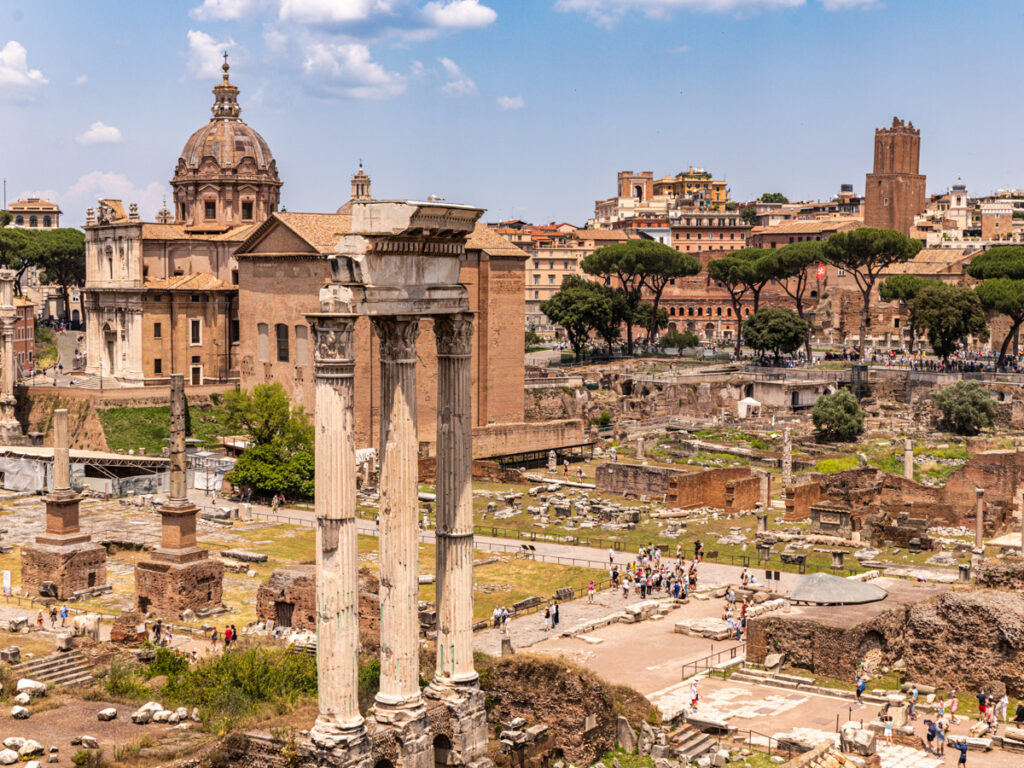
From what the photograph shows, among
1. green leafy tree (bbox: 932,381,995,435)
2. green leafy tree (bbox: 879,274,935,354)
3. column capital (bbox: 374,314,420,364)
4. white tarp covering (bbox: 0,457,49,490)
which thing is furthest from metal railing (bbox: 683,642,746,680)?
green leafy tree (bbox: 879,274,935,354)

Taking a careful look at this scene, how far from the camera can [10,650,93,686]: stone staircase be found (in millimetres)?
21844

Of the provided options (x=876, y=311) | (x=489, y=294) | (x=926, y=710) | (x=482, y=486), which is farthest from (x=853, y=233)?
(x=926, y=710)

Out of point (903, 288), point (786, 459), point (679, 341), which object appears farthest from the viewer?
point (679, 341)

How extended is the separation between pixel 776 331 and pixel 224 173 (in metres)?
28.9

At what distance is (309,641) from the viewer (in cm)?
2266

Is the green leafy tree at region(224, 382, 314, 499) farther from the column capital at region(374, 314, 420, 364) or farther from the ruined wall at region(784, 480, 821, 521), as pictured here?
the column capital at region(374, 314, 420, 364)

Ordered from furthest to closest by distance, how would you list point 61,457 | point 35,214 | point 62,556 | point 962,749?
point 35,214 → point 61,457 → point 62,556 → point 962,749

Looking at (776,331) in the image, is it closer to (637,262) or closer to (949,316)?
(949,316)

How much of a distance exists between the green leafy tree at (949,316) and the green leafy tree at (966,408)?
9.74m

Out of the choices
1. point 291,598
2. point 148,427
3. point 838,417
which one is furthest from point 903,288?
point 291,598

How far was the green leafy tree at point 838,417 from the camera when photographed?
52.6m

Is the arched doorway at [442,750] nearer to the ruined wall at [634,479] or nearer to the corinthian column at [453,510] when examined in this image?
the corinthian column at [453,510]

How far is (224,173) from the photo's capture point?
5909 cm

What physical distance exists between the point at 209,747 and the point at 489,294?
35346 mm
